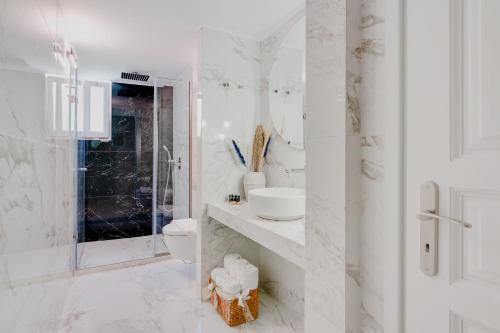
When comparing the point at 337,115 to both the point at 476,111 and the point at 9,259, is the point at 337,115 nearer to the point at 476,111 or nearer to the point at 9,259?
the point at 476,111

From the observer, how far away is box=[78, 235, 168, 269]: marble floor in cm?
320

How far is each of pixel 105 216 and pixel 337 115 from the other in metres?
3.91

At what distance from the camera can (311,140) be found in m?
1.14

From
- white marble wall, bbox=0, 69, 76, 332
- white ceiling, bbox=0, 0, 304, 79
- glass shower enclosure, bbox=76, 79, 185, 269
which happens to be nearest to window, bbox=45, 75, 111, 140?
glass shower enclosure, bbox=76, 79, 185, 269

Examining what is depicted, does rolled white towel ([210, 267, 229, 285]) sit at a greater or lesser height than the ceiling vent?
lesser

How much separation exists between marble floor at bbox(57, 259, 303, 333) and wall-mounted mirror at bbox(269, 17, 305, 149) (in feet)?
4.38

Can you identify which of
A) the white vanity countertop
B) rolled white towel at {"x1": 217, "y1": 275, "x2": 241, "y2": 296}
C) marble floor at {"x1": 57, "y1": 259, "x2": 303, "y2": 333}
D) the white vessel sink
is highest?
the white vessel sink

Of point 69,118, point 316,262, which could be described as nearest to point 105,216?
point 69,118

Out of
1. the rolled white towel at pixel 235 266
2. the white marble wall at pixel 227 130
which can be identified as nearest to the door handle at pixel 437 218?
the white marble wall at pixel 227 130

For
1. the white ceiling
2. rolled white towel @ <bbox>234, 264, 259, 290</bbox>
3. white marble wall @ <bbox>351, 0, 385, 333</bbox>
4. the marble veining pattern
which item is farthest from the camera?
rolled white towel @ <bbox>234, 264, 259, 290</bbox>

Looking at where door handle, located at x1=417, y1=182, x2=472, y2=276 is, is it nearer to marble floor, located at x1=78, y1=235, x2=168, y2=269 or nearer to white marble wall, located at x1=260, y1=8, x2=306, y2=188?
white marble wall, located at x1=260, y1=8, x2=306, y2=188

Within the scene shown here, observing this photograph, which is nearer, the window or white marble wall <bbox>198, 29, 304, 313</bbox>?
white marble wall <bbox>198, 29, 304, 313</bbox>

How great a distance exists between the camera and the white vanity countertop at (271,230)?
1.41 meters

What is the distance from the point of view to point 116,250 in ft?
11.7
